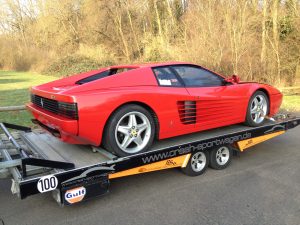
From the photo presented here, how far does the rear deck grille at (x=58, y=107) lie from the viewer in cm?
356

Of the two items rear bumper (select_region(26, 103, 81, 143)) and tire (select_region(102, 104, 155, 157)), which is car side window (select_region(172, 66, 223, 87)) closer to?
tire (select_region(102, 104, 155, 157))

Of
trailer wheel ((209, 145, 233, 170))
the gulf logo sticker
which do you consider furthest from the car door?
the gulf logo sticker

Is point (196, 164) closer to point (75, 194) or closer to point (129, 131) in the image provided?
point (129, 131)

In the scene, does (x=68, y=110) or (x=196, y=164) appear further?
(x=196, y=164)

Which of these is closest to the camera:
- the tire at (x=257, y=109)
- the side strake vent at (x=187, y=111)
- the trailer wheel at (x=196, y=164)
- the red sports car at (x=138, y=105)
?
the red sports car at (x=138, y=105)

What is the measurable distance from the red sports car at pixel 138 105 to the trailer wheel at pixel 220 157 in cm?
37

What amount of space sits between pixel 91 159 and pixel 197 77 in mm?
2101

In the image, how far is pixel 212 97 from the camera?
4.72m

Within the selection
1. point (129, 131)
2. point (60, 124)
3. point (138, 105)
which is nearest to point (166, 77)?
point (138, 105)

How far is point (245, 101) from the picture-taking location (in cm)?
522

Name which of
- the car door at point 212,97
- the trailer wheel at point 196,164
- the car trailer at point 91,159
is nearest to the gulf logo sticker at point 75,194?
the car trailer at point 91,159

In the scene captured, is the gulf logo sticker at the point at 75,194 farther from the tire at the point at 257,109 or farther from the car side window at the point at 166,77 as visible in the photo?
the tire at the point at 257,109

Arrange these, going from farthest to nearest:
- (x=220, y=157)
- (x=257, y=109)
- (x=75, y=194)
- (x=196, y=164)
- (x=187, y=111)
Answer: (x=257, y=109), (x=220, y=157), (x=196, y=164), (x=187, y=111), (x=75, y=194)

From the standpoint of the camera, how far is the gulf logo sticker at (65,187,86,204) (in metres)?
3.30
